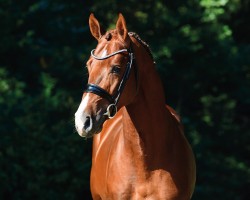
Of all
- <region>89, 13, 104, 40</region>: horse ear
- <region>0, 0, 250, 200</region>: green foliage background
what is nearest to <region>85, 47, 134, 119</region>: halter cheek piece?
<region>89, 13, 104, 40</region>: horse ear

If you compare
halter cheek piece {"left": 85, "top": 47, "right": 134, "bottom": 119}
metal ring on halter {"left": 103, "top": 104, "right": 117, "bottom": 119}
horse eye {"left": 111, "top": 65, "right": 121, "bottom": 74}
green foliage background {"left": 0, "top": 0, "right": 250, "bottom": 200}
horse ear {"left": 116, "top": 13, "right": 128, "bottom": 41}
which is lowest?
green foliage background {"left": 0, "top": 0, "right": 250, "bottom": 200}

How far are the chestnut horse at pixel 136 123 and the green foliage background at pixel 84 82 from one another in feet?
17.3

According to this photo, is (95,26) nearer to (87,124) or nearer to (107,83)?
(107,83)

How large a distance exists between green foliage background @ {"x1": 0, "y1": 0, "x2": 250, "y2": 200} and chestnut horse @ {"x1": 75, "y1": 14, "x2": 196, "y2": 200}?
5277mm

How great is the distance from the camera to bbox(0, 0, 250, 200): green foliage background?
1095 cm

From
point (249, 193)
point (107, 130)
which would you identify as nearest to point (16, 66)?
point (249, 193)

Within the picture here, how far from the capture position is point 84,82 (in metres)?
12.5

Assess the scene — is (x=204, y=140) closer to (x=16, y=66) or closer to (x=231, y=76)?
(x=231, y=76)

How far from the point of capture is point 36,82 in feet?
42.5

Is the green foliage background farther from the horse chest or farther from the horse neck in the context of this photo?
the horse neck

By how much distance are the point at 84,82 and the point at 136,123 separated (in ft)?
23.5

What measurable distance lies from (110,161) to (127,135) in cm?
34

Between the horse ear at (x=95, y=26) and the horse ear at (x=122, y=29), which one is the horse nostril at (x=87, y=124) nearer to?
the horse ear at (x=122, y=29)

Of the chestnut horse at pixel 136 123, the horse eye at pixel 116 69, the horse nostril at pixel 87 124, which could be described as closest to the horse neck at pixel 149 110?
the chestnut horse at pixel 136 123
